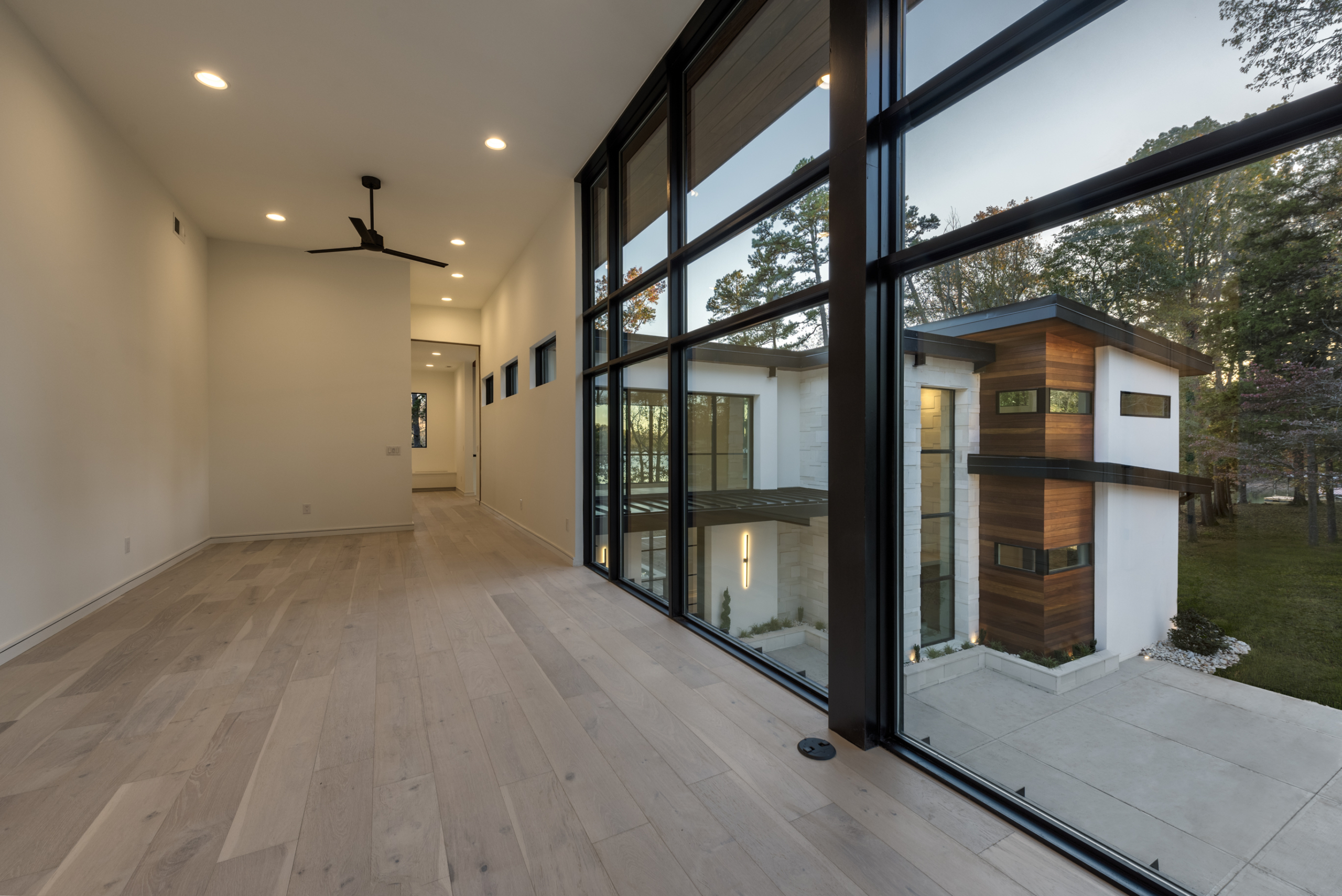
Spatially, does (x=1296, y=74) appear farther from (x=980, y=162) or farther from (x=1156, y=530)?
(x=1156, y=530)

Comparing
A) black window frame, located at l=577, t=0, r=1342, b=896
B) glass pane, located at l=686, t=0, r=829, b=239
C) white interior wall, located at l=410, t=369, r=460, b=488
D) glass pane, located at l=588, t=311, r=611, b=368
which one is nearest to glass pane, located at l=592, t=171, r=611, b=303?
glass pane, located at l=588, t=311, r=611, b=368

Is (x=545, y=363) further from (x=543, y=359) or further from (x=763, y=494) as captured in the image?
(x=763, y=494)

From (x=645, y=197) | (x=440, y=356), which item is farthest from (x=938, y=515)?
(x=440, y=356)

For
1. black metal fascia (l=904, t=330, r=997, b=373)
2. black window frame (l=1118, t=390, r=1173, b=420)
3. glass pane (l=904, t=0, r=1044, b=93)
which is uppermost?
glass pane (l=904, t=0, r=1044, b=93)

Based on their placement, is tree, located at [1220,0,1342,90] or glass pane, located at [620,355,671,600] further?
glass pane, located at [620,355,671,600]

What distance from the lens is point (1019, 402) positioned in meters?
1.67

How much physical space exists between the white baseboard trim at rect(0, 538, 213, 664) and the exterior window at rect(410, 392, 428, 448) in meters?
7.86

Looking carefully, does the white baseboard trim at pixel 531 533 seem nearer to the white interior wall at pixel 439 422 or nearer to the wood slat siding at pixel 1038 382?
the wood slat siding at pixel 1038 382

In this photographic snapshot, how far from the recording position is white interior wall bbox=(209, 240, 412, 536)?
6.05 meters

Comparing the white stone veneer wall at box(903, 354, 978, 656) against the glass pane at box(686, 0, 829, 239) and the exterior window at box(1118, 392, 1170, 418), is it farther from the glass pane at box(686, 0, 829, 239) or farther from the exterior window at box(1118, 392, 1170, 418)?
the glass pane at box(686, 0, 829, 239)

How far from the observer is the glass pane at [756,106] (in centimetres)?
241

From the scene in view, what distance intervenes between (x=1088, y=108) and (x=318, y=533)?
7.41 m

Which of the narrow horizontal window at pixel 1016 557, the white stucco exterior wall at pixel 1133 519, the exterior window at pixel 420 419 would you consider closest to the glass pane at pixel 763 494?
the narrow horizontal window at pixel 1016 557

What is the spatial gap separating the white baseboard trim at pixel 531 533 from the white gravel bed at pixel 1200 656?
4.02 m
